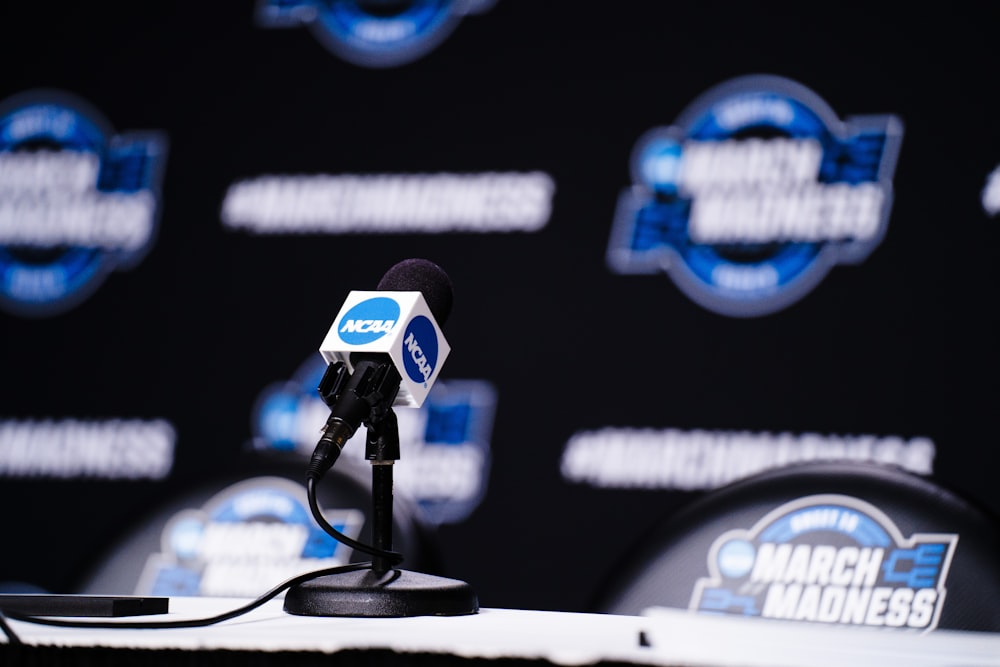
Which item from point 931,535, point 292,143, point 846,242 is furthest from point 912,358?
point 292,143

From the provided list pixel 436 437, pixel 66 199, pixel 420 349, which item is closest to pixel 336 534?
pixel 420 349

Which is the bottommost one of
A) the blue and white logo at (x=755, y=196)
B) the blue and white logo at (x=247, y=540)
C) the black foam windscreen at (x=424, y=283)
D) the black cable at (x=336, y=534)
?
the blue and white logo at (x=247, y=540)

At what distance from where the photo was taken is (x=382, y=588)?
1.04 metres

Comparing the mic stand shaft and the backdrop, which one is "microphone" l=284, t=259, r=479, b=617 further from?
the backdrop

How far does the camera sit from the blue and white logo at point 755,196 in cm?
241

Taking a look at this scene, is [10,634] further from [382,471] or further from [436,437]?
[436,437]

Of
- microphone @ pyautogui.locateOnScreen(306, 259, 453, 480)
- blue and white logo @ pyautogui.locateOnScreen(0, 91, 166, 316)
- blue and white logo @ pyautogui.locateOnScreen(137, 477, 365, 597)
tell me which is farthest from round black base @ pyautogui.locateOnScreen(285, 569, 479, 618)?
blue and white logo @ pyautogui.locateOnScreen(0, 91, 166, 316)

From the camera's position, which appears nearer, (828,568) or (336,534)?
(336,534)

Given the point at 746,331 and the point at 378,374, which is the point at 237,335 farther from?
the point at 378,374

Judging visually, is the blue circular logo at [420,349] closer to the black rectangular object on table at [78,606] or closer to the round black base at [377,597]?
the round black base at [377,597]

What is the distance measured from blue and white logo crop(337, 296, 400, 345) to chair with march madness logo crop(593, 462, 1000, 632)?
58 centimetres

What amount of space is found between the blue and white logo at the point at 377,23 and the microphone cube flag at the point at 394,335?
176 centimetres

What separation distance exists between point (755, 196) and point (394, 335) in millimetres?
1620

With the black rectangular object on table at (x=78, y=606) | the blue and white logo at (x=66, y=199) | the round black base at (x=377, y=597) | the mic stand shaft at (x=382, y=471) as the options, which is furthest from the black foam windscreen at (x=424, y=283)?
the blue and white logo at (x=66, y=199)
